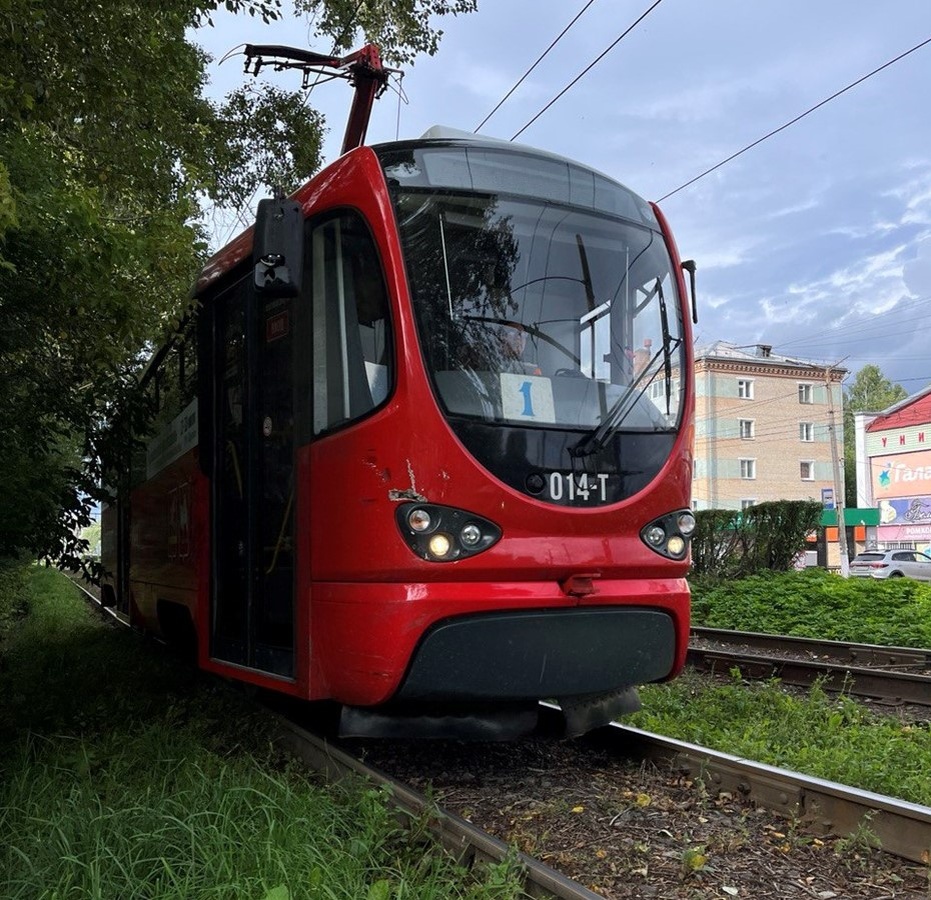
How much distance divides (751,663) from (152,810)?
6287 millimetres

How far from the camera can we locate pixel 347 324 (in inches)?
176

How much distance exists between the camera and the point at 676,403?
4.93 m

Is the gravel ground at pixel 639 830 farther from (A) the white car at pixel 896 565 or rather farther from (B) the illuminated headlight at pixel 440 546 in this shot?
(A) the white car at pixel 896 565

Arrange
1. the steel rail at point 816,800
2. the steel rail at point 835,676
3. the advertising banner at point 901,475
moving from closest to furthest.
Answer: the steel rail at point 816,800 → the steel rail at point 835,676 → the advertising banner at point 901,475

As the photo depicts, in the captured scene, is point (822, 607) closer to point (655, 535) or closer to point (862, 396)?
point (655, 535)

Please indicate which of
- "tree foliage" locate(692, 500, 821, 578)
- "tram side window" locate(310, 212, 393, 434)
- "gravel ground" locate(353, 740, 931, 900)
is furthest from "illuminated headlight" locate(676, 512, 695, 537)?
"tree foliage" locate(692, 500, 821, 578)

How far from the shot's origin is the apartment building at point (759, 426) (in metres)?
49.0

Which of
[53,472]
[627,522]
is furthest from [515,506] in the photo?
[53,472]

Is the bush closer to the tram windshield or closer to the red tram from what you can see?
the red tram

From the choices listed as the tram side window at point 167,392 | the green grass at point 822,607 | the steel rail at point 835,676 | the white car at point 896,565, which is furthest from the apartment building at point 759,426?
the tram side window at point 167,392

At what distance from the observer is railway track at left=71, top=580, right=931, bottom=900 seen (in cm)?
344

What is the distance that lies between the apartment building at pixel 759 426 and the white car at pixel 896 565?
14.9 meters

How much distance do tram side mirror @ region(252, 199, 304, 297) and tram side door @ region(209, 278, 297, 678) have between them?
47cm

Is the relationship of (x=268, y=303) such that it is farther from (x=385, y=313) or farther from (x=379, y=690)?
(x=379, y=690)
